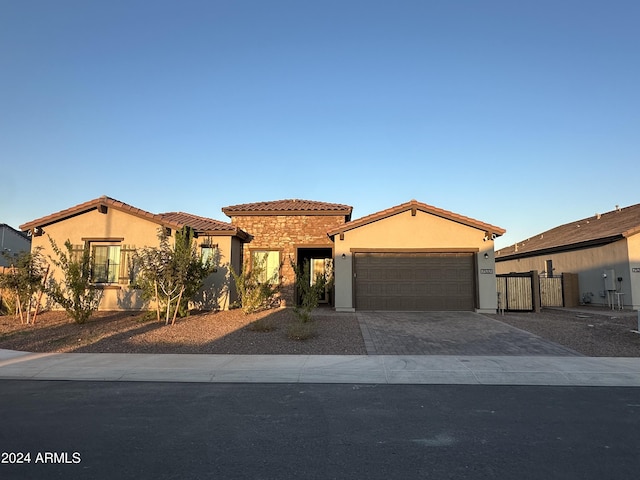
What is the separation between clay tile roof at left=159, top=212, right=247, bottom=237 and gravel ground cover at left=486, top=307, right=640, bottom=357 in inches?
415

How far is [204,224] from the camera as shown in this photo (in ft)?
60.0

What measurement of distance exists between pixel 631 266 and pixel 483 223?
292 inches

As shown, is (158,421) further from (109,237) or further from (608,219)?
(608,219)

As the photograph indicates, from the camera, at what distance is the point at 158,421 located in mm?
5359

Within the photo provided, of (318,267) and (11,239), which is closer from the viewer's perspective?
(318,267)

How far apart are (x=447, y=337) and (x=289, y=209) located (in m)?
10.1

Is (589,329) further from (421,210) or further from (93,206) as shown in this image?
(93,206)

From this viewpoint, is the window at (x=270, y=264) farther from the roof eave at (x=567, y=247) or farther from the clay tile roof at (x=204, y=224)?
the roof eave at (x=567, y=247)

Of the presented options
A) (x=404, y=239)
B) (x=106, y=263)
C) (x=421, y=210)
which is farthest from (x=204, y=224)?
(x=421, y=210)

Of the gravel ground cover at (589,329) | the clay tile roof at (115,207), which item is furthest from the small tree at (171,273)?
the gravel ground cover at (589,329)

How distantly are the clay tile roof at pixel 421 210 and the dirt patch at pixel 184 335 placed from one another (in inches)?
147

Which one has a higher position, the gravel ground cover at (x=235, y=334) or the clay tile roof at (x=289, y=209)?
the clay tile roof at (x=289, y=209)

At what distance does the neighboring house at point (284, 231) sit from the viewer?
63.1 feet

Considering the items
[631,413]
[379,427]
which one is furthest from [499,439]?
[631,413]
